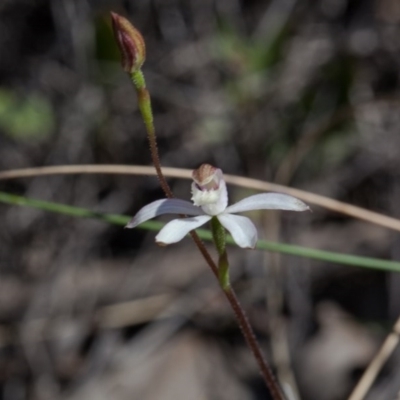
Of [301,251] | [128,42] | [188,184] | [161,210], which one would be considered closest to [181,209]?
[161,210]

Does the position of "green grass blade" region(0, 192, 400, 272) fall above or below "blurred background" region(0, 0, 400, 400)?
below

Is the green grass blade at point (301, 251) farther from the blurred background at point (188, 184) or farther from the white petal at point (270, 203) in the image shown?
the blurred background at point (188, 184)

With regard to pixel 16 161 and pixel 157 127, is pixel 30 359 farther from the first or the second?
pixel 157 127

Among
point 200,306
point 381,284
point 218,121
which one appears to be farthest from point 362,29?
point 200,306

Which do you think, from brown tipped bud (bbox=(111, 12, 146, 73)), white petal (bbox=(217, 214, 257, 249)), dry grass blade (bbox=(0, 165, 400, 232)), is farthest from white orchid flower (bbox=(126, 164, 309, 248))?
dry grass blade (bbox=(0, 165, 400, 232))

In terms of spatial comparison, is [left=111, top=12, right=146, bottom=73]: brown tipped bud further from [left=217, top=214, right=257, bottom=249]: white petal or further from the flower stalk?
[left=217, top=214, right=257, bottom=249]: white petal

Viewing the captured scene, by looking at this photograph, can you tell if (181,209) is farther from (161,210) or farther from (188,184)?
(188,184)
